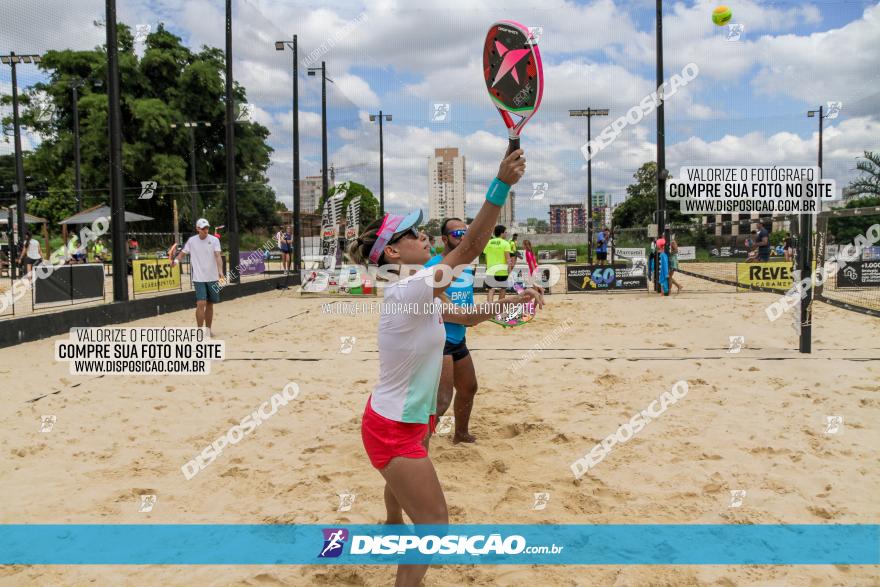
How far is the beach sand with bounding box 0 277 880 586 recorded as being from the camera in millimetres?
3068

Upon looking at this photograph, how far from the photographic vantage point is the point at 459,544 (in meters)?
3.21

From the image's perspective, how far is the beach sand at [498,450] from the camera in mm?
3068

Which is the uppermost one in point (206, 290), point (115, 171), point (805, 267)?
point (115, 171)

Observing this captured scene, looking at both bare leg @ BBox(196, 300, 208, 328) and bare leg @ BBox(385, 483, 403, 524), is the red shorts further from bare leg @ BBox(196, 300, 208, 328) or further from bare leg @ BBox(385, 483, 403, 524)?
bare leg @ BBox(196, 300, 208, 328)

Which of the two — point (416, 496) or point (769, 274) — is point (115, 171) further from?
point (769, 274)

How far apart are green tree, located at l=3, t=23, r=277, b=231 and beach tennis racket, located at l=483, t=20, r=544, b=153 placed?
38.7 meters

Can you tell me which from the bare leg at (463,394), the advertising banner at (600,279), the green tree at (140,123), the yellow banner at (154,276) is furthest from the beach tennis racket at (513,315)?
the green tree at (140,123)

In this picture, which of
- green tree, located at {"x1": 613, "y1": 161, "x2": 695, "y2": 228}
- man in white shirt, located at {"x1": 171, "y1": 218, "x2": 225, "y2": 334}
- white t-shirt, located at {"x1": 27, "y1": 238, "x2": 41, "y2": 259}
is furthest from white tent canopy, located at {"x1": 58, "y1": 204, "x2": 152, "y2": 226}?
green tree, located at {"x1": 613, "y1": 161, "x2": 695, "y2": 228}

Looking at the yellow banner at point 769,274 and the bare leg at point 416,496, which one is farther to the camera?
the yellow banner at point 769,274

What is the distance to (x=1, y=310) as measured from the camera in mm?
10148

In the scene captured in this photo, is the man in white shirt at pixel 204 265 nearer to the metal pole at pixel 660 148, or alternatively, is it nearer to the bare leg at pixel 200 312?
the bare leg at pixel 200 312

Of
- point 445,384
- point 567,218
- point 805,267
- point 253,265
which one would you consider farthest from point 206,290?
point 567,218

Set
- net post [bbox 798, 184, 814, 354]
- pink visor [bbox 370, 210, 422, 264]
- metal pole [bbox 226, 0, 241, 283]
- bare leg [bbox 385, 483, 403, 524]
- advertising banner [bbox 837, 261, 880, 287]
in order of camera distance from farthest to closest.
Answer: metal pole [bbox 226, 0, 241, 283]
advertising banner [bbox 837, 261, 880, 287]
net post [bbox 798, 184, 814, 354]
bare leg [bbox 385, 483, 403, 524]
pink visor [bbox 370, 210, 422, 264]

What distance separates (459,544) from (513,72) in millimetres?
2471
